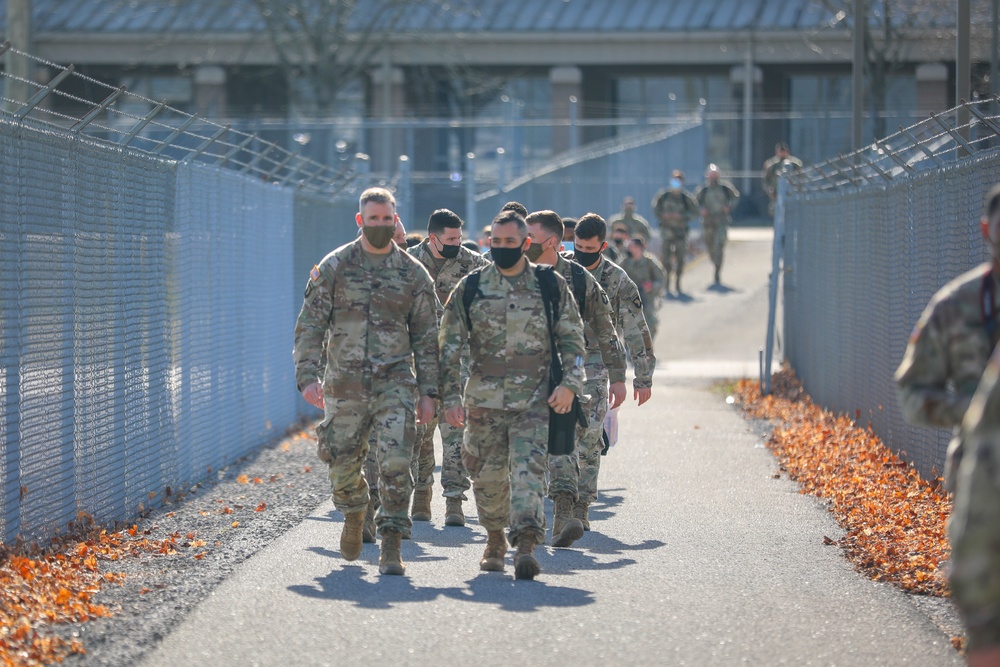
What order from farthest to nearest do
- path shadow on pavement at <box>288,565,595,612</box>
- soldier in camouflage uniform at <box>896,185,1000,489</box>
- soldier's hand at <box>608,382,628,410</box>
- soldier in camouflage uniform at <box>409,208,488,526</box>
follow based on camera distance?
soldier in camouflage uniform at <box>409,208,488,526</box> < soldier's hand at <box>608,382,628,410</box> < path shadow on pavement at <box>288,565,595,612</box> < soldier in camouflage uniform at <box>896,185,1000,489</box>

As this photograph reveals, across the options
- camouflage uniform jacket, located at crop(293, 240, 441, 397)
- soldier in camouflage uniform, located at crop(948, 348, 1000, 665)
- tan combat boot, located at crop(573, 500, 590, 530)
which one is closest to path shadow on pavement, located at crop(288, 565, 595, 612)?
camouflage uniform jacket, located at crop(293, 240, 441, 397)

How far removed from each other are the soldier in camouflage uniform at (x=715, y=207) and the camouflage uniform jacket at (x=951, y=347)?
23.2 meters

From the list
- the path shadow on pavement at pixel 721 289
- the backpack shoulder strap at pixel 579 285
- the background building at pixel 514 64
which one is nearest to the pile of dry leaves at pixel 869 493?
the backpack shoulder strap at pixel 579 285

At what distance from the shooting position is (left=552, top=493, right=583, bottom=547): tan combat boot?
929 cm

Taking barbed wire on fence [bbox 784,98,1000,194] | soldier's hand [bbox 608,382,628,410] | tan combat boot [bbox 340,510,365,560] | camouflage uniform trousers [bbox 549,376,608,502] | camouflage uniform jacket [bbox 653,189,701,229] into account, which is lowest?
tan combat boot [bbox 340,510,365,560]

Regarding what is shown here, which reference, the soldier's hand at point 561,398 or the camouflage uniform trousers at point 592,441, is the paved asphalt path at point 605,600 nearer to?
the camouflage uniform trousers at point 592,441

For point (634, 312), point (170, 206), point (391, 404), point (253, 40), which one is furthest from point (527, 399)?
point (253, 40)

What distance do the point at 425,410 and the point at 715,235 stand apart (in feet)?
69.0

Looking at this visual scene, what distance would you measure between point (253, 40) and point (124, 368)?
97.5 feet

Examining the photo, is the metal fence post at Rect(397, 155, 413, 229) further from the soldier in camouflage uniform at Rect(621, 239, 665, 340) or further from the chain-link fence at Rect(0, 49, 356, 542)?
the chain-link fence at Rect(0, 49, 356, 542)

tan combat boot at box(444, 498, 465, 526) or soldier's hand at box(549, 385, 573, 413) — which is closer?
soldier's hand at box(549, 385, 573, 413)

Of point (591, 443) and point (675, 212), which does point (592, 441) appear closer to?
point (591, 443)

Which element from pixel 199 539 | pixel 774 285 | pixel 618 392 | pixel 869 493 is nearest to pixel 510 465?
pixel 618 392

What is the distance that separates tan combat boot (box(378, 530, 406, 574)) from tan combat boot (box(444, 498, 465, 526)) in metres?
1.76
